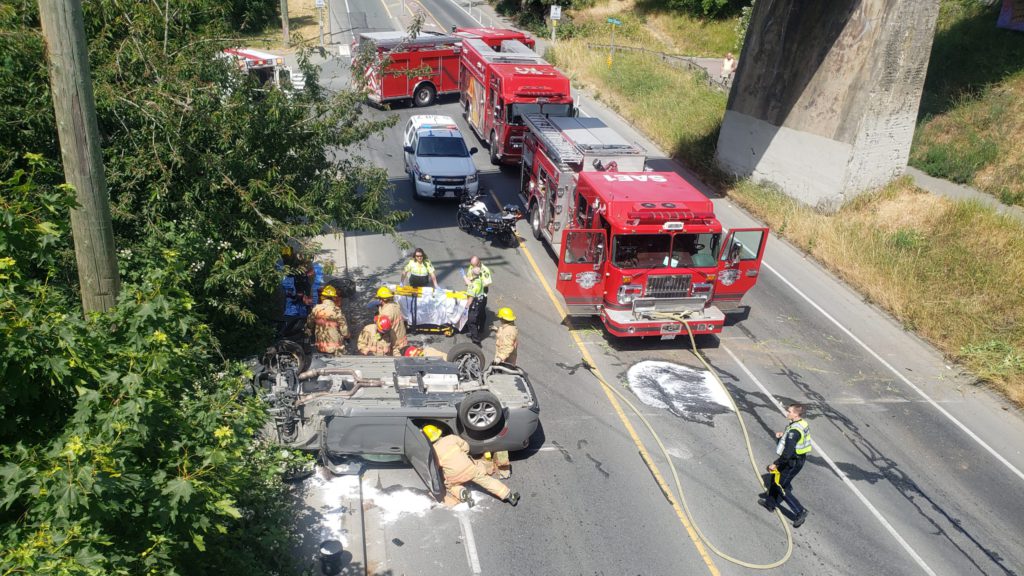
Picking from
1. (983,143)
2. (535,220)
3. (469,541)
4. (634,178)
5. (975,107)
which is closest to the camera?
(469,541)

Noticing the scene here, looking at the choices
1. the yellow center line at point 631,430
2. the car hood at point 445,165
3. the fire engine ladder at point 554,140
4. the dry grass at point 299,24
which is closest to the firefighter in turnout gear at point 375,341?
the yellow center line at point 631,430

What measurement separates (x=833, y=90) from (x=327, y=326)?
15.6m

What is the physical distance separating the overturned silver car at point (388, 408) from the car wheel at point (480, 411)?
0.04 ft

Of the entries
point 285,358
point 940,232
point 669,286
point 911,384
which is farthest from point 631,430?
point 940,232

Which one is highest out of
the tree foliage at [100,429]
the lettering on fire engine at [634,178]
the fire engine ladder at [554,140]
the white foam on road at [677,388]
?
the tree foliage at [100,429]

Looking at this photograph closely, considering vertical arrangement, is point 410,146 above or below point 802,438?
above

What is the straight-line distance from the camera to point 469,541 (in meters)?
9.09

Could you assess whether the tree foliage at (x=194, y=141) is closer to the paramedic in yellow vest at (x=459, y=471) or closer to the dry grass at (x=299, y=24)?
the paramedic in yellow vest at (x=459, y=471)

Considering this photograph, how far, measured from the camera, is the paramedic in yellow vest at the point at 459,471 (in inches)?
376

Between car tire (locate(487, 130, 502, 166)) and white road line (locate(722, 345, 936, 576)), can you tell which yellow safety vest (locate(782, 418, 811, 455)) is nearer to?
white road line (locate(722, 345, 936, 576))

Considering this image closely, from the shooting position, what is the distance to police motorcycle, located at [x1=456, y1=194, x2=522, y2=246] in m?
17.9

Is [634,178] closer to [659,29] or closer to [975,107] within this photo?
[975,107]

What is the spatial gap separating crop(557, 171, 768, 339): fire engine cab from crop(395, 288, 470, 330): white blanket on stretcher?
6.12ft

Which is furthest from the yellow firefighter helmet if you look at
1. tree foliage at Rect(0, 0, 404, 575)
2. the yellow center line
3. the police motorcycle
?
the police motorcycle
